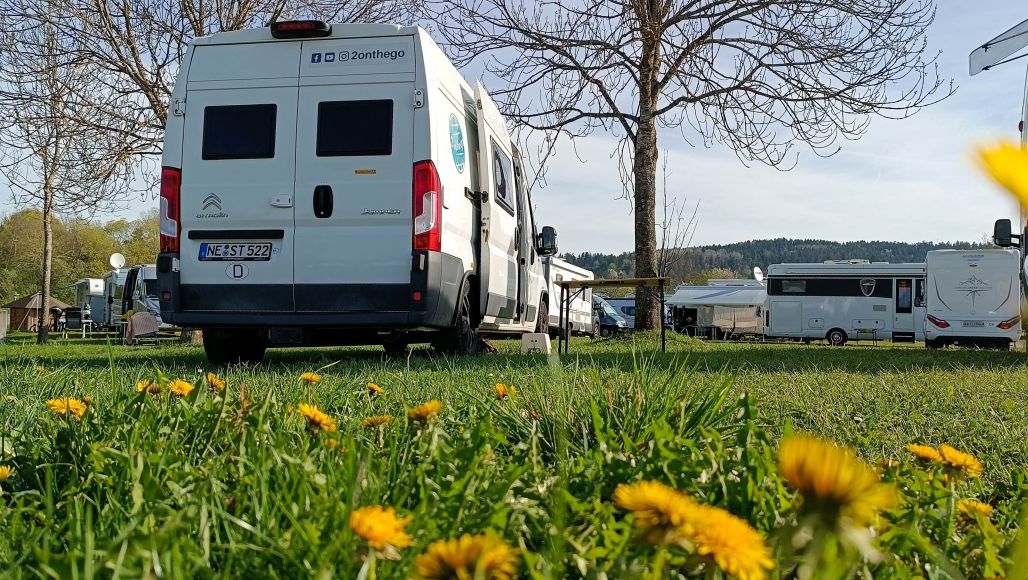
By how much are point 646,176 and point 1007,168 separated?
42.6 feet

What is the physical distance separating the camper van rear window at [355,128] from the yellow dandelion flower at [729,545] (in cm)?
594

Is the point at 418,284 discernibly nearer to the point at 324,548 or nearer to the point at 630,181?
the point at 324,548

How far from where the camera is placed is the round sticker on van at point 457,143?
6.98 meters

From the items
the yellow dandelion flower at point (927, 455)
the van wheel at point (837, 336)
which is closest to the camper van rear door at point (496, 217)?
the yellow dandelion flower at point (927, 455)

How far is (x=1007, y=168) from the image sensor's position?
0.31 m

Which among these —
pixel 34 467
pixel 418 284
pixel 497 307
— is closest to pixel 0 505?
pixel 34 467

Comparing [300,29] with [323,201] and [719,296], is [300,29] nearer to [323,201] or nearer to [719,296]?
[323,201]

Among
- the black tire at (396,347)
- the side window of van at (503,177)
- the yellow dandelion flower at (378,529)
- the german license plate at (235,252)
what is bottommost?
the black tire at (396,347)

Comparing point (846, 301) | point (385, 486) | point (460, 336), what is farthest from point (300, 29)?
point (846, 301)

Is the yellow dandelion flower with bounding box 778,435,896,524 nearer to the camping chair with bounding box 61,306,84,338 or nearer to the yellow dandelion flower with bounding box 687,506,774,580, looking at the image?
the yellow dandelion flower with bounding box 687,506,774,580

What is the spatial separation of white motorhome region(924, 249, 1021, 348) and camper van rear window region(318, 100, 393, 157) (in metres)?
21.6

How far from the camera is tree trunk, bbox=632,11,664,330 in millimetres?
12844

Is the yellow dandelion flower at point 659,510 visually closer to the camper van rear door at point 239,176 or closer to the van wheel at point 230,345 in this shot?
the camper van rear door at point 239,176

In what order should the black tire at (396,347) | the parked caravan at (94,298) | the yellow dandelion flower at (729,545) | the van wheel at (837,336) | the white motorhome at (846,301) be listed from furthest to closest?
1. the parked caravan at (94,298)
2. the van wheel at (837,336)
3. the white motorhome at (846,301)
4. the black tire at (396,347)
5. the yellow dandelion flower at (729,545)
